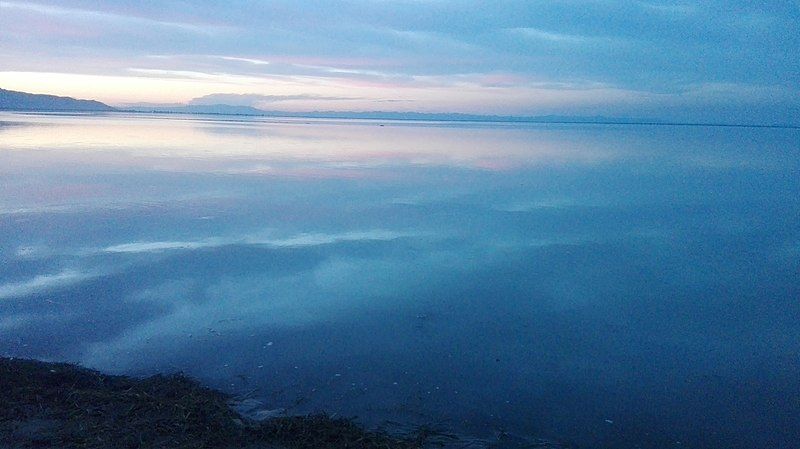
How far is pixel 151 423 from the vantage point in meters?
5.38

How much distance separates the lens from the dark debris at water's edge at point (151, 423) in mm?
5109

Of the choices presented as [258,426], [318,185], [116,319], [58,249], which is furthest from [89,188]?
[258,426]

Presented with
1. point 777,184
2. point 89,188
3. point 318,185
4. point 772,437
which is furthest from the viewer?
point 777,184

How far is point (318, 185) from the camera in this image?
20.6m

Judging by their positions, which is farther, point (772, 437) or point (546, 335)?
point (546, 335)

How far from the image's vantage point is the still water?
253 inches

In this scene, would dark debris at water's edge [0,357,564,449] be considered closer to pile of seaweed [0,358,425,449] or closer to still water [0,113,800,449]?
pile of seaweed [0,358,425,449]

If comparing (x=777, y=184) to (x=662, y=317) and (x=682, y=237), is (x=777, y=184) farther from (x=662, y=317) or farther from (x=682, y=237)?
(x=662, y=317)

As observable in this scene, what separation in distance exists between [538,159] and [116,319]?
91.0 feet

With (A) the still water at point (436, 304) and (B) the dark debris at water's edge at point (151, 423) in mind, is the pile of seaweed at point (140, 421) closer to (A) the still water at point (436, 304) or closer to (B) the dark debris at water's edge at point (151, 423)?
(B) the dark debris at water's edge at point (151, 423)

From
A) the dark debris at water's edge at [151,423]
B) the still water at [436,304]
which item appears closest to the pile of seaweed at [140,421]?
the dark debris at water's edge at [151,423]

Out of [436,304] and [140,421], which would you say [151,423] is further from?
[436,304]

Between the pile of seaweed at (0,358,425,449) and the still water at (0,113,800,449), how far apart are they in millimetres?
592

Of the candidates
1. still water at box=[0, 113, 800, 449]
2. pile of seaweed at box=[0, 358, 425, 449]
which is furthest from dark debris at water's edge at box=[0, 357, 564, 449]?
still water at box=[0, 113, 800, 449]
